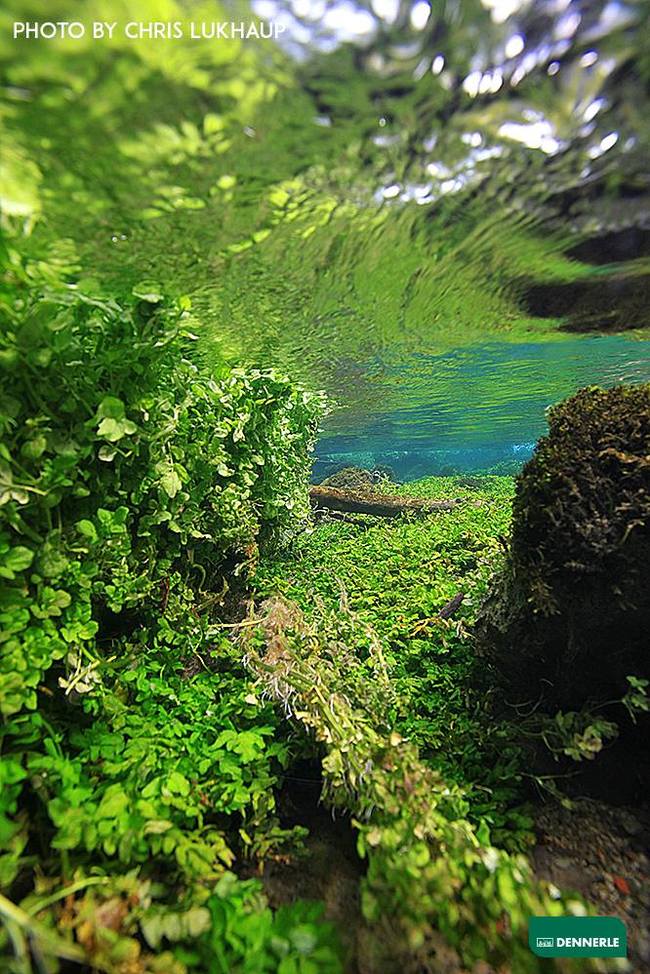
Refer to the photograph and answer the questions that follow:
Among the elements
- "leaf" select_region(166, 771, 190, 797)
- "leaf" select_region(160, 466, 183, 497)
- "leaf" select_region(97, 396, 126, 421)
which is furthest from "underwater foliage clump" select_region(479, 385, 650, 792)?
"leaf" select_region(97, 396, 126, 421)

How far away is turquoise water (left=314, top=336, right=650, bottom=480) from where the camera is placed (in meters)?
9.88

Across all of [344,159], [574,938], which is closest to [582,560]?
[574,938]

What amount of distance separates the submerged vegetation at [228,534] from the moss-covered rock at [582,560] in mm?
24

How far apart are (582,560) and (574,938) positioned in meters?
2.11

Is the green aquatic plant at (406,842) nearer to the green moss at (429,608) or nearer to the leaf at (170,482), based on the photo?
the green moss at (429,608)

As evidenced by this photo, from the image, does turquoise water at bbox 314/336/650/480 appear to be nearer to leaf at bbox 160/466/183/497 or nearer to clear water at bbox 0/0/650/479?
clear water at bbox 0/0/650/479

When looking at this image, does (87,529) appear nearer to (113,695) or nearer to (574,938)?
(113,695)

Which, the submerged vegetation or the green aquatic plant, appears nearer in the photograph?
the green aquatic plant

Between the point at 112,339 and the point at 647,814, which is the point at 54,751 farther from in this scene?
the point at 647,814

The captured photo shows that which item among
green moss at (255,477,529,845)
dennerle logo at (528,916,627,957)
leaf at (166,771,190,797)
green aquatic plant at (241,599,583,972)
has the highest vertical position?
leaf at (166,771,190,797)

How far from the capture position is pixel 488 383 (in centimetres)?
1382

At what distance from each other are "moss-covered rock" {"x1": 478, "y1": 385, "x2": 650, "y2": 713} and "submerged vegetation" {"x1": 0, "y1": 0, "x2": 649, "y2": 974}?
0.02 meters

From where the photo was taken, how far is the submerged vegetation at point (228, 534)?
2131 millimetres

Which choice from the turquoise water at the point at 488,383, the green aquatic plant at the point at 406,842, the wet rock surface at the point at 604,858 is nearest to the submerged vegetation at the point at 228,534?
the green aquatic plant at the point at 406,842
